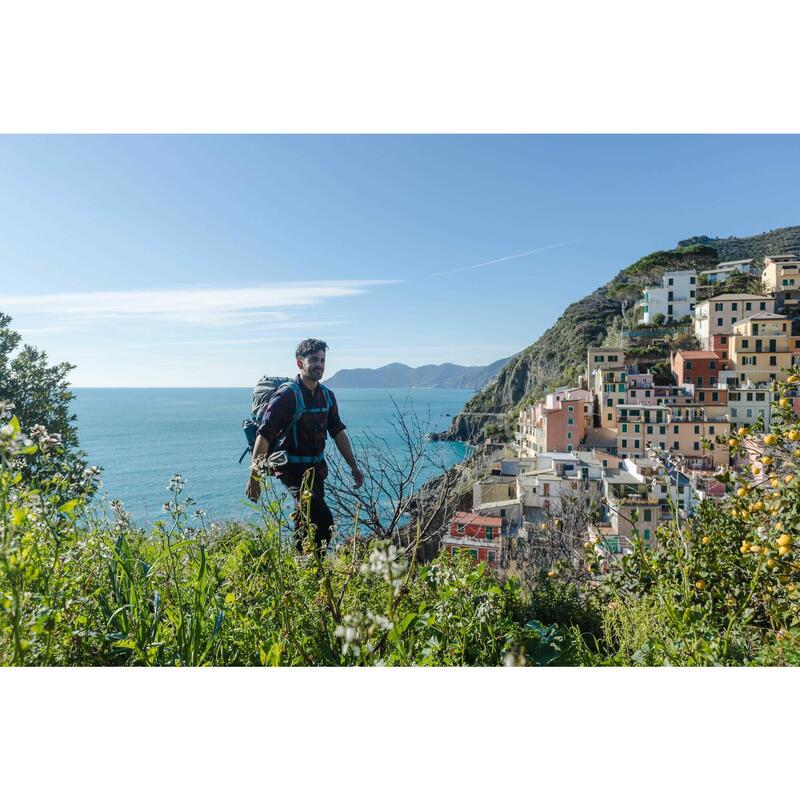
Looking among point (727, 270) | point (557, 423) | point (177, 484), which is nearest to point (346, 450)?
point (177, 484)

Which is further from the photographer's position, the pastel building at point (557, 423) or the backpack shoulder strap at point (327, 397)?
the pastel building at point (557, 423)

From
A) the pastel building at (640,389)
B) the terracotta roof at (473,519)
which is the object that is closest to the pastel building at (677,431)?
the pastel building at (640,389)

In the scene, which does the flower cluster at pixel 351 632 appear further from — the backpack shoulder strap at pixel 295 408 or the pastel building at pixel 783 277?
the pastel building at pixel 783 277

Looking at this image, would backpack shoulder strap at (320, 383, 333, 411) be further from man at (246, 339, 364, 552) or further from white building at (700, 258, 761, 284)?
white building at (700, 258, 761, 284)

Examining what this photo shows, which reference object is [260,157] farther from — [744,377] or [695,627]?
[744,377]

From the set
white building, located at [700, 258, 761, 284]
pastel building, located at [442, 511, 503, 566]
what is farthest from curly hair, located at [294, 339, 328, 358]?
white building, located at [700, 258, 761, 284]
